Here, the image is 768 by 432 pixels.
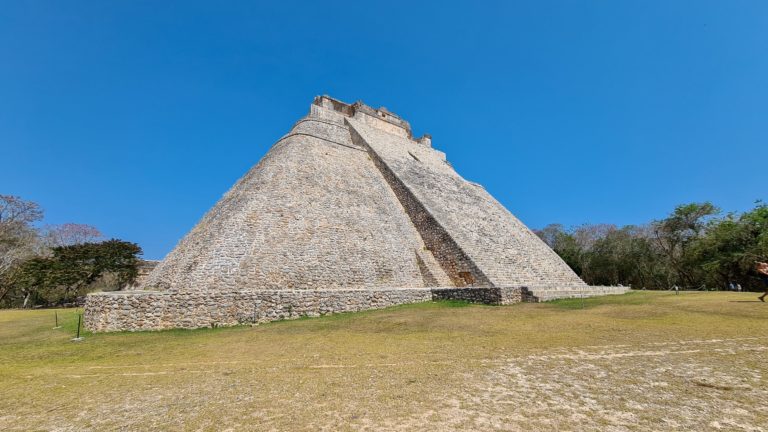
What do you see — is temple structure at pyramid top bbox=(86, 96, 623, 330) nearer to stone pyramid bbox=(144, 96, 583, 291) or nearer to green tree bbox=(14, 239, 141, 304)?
stone pyramid bbox=(144, 96, 583, 291)

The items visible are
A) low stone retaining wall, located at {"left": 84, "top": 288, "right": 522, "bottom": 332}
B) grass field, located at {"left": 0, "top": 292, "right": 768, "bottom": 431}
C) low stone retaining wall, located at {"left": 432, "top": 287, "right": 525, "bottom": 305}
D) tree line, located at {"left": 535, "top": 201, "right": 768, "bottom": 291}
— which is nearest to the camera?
grass field, located at {"left": 0, "top": 292, "right": 768, "bottom": 431}

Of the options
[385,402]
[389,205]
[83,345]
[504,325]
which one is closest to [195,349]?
[83,345]

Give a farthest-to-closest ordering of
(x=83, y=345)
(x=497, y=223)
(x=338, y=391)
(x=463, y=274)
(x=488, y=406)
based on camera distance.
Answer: (x=497, y=223), (x=463, y=274), (x=83, y=345), (x=338, y=391), (x=488, y=406)

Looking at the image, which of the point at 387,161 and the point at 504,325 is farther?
the point at 387,161

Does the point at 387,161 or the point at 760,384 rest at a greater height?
the point at 387,161

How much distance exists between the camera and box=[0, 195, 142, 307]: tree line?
2017cm

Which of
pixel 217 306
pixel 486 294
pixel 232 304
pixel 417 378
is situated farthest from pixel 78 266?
pixel 417 378

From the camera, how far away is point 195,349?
664 centimetres

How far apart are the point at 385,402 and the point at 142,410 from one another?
8.06ft

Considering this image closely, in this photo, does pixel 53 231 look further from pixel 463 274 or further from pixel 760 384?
pixel 760 384

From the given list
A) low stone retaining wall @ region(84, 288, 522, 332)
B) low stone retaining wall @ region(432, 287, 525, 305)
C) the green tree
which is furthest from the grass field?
the green tree

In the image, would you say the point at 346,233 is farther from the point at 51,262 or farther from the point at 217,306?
the point at 51,262

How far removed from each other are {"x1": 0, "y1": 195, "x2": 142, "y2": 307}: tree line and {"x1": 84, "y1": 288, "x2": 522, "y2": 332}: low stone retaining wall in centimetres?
1487

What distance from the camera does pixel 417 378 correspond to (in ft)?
13.7
